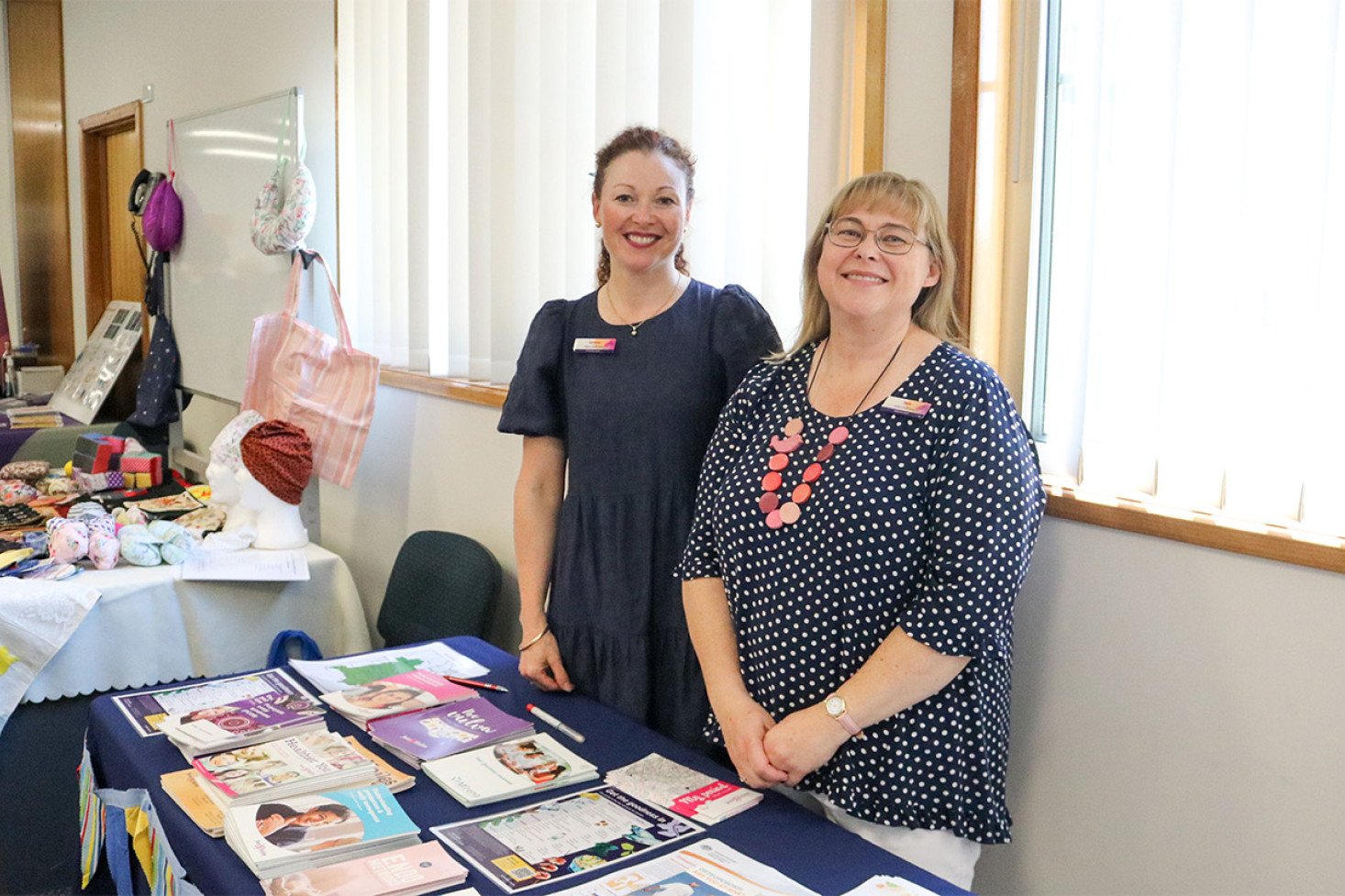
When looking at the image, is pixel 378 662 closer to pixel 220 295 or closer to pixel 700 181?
pixel 700 181

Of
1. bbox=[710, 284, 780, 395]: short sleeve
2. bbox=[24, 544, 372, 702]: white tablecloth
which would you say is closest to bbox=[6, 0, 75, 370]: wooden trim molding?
bbox=[24, 544, 372, 702]: white tablecloth

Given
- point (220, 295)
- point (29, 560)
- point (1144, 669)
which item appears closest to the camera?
point (1144, 669)

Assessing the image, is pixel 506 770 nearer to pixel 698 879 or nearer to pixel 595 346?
pixel 698 879

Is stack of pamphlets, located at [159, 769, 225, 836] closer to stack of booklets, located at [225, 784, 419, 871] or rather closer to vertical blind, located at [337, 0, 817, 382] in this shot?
stack of booklets, located at [225, 784, 419, 871]

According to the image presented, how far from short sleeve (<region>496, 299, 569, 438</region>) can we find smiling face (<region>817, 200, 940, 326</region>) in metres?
0.61

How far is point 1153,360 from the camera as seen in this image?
1449 millimetres

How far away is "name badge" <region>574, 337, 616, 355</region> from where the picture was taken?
179 centimetres

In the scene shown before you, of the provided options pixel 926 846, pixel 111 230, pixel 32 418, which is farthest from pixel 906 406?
pixel 111 230

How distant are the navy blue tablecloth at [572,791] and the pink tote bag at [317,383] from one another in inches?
56.9

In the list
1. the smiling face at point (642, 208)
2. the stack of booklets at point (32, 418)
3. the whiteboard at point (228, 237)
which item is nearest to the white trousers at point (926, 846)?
the smiling face at point (642, 208)

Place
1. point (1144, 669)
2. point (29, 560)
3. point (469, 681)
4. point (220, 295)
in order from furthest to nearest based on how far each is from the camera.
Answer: point (220, 295) → point (29, 560) → point (469, 681) → point (1144, 669)

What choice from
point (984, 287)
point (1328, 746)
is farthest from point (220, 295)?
point (1328, 746)

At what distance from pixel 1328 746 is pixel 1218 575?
8.7 inches

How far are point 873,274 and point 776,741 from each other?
60cm
